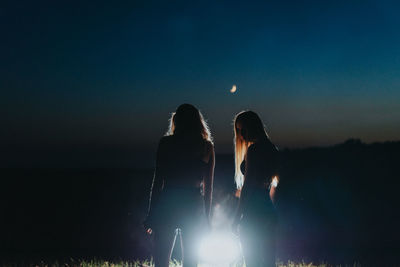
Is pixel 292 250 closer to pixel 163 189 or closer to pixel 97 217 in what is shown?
pixel 163 189

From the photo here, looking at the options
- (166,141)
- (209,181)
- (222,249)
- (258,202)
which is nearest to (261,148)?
(258,202)

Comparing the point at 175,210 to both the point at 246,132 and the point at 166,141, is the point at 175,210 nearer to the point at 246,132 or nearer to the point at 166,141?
the point at 166,141

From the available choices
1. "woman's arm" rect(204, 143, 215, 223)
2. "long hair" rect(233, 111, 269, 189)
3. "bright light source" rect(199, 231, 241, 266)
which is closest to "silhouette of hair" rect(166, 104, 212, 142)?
"woman's arm" rect(204, 143, 215, 223)

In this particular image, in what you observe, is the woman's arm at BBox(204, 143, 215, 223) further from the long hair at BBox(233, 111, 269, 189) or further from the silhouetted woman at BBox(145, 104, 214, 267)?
the long hair at BBox(233, 111, 269, 189)

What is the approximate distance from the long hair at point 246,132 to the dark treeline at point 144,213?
797 millimetres

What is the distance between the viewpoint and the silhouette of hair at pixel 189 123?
475 centimetres

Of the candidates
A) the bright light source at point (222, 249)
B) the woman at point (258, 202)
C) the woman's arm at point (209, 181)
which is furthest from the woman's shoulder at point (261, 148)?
the bright light source at point (222, 249)

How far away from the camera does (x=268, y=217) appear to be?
4.52 meters

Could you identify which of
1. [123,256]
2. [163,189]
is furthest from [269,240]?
[123,256]

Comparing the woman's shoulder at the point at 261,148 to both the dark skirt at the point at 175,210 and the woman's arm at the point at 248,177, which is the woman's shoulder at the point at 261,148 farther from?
the dark skirt at the point at 175,210

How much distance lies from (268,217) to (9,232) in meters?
16.1

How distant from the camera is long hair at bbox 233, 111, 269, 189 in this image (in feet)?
15.4

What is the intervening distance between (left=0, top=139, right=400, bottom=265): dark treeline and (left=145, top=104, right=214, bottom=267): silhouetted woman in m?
0.95

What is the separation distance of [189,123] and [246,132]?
66 centimetres
